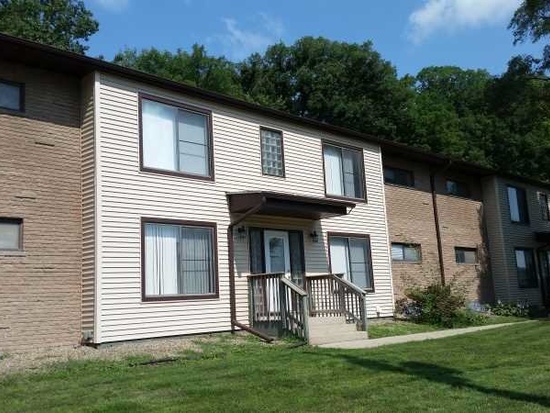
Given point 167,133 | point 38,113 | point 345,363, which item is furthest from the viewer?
point 167,133

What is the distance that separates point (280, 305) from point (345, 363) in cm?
427

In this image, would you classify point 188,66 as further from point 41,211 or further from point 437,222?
point 41,211

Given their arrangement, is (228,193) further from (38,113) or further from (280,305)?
(38,113)

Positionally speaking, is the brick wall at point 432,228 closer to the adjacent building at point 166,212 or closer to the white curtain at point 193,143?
the adjacent building at point 166,212

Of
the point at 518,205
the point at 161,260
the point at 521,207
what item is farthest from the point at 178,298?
the point at 521,207

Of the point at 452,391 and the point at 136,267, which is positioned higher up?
the point at 136,267

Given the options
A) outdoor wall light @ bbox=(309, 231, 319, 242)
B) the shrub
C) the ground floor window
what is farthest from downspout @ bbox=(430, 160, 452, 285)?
outdoor wall light @ bbox=(309, 231, 319, 242)

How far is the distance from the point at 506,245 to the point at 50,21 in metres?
23.6

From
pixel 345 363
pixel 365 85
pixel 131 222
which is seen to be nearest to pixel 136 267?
pixel 131 222

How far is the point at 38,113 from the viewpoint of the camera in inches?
492

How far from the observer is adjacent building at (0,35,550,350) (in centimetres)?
1202

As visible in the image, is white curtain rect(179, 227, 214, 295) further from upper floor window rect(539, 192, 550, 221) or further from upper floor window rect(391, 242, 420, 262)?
upper floor window rect(539, 192, 550, 221)

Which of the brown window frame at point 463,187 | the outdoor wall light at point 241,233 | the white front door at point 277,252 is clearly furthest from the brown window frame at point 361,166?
the brown window frame at point 463,187

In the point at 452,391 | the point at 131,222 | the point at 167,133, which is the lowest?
the point at 452,391
